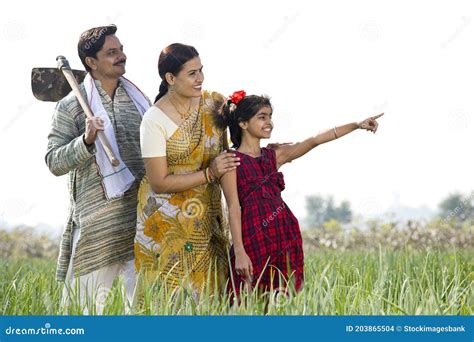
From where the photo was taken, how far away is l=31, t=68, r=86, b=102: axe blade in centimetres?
421

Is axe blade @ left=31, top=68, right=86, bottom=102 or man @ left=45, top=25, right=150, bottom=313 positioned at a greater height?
axe blade @ left=31, top=68, right=86, bottom=102

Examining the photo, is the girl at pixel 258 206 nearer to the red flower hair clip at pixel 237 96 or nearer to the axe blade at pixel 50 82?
the red flower hair clip at pixel 237 96

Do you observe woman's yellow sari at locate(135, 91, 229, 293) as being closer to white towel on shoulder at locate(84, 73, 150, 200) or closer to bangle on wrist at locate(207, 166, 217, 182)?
bangle on wrist at locate(207, 166, 217, 182)

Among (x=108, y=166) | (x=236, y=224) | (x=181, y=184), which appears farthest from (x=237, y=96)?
(x=108, y=166)

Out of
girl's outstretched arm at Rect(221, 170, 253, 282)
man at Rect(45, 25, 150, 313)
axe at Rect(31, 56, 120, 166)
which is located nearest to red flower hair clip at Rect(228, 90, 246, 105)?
girl's outstretched arm at Rect(221, 170, 253, 282)

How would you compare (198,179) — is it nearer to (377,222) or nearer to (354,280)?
(354,280)

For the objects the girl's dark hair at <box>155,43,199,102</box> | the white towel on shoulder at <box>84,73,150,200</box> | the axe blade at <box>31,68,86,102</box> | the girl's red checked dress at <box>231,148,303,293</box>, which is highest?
the axe blade at <box>31,68,86,102</box>

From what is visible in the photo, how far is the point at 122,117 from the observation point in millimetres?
3971

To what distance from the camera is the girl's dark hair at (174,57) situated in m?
3.46

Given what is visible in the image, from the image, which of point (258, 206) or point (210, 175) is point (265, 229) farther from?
point (210, 175)

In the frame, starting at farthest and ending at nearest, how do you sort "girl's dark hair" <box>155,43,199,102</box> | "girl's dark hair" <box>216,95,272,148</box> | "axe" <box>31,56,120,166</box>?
"axe" <box>31,56,120,166</box>, "girl's dark hair" <box>216,95,272,148</box>, "girl's dark hair" <box>155,43,199,102</box>

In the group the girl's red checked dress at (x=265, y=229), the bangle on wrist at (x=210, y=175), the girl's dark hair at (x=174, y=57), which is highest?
the girl's dark hair at (x=174, y=57)

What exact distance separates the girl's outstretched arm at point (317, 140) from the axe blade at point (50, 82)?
3.91 feet

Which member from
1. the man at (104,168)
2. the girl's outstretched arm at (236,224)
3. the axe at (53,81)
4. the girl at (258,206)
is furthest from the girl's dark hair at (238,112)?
the axe at (53,81)
